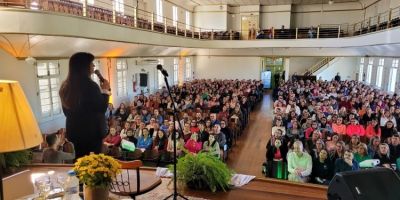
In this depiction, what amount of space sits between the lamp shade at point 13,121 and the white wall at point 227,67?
19.2 m

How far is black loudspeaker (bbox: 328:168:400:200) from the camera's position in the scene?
197cm

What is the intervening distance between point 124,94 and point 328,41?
10.6m

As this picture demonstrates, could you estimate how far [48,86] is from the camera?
847 centimetres

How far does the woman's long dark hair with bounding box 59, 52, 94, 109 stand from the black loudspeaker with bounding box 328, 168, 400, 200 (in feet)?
6.94

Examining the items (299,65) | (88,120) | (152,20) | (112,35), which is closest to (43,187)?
(88,120)

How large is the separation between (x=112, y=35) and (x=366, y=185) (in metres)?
Result: 7.42

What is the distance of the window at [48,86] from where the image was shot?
8203 millimetres

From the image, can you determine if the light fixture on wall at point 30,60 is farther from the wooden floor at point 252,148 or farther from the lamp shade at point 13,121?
the lamp shade at point 13,121

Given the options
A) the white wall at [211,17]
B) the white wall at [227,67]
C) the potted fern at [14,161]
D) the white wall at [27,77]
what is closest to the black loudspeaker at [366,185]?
the potted fern at [14,161]

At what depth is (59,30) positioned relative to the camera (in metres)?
6.17

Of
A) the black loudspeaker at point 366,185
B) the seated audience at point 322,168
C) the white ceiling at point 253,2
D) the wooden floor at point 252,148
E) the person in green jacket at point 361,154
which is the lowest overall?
the wooden floor at point 252,148

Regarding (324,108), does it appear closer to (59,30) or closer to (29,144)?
(59,30)

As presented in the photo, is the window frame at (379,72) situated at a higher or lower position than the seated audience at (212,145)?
higher

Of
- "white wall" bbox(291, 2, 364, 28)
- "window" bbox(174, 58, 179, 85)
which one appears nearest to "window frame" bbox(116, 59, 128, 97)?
"window" bbox(174, 58, 179, 85)
